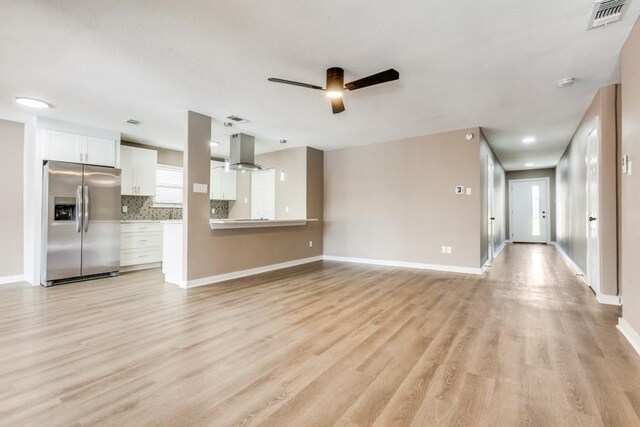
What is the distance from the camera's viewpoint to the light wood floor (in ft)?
5.11

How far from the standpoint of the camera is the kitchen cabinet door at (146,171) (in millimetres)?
5832

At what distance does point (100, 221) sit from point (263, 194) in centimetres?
338

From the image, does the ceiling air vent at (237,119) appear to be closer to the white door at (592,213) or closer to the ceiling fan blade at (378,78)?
the ceiling fan blade at (378,78)

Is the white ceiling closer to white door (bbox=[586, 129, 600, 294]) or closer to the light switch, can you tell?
white door (bbox=[586, 129, 600, 294])

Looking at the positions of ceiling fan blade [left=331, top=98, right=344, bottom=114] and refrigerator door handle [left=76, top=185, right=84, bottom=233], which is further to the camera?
refrigerator door handle [left=76, top=185, right=84, bottom=233]

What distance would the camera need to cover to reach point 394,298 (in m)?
3.66

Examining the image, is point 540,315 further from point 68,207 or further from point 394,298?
point 68,207

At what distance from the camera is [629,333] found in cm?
243

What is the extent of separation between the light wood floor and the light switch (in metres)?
1.46

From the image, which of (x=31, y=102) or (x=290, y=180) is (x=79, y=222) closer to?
(x=31, y=102)

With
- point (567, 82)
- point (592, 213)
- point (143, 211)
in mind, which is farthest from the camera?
point (143, 211)

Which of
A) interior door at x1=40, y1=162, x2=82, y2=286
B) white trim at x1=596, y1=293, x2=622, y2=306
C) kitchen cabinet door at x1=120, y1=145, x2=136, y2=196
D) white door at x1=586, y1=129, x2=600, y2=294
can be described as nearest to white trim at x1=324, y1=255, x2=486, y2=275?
white door at x1=586, y1=129, x2=600, y2=294

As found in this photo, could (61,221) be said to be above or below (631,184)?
below

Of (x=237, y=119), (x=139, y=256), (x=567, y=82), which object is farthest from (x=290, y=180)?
(x=567, y=82)
